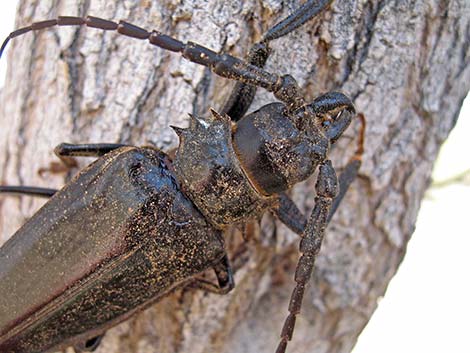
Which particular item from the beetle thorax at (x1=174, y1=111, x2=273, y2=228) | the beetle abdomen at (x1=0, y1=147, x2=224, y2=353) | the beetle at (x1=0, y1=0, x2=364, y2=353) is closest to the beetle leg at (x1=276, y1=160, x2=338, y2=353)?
the beetle at (x1=0, y1=0, x2=364, y2=353)

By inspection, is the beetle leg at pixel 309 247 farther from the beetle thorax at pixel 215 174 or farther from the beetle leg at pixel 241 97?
the beetle leg at pixel 241 97

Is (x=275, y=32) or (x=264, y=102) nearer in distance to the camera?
(x=275, y=32)

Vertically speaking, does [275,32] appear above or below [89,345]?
above

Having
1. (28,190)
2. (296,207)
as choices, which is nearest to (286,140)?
(296,207)

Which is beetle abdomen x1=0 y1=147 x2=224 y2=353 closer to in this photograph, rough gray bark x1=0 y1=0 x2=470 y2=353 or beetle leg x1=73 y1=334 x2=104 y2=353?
beetle leg x1=73 y1=334 x2=104 y2=353

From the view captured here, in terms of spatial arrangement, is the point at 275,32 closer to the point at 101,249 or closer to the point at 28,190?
the point at 101,249

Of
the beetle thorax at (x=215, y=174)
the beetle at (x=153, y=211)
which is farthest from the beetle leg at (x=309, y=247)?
the beetle thorax at (x=215, y=174)
